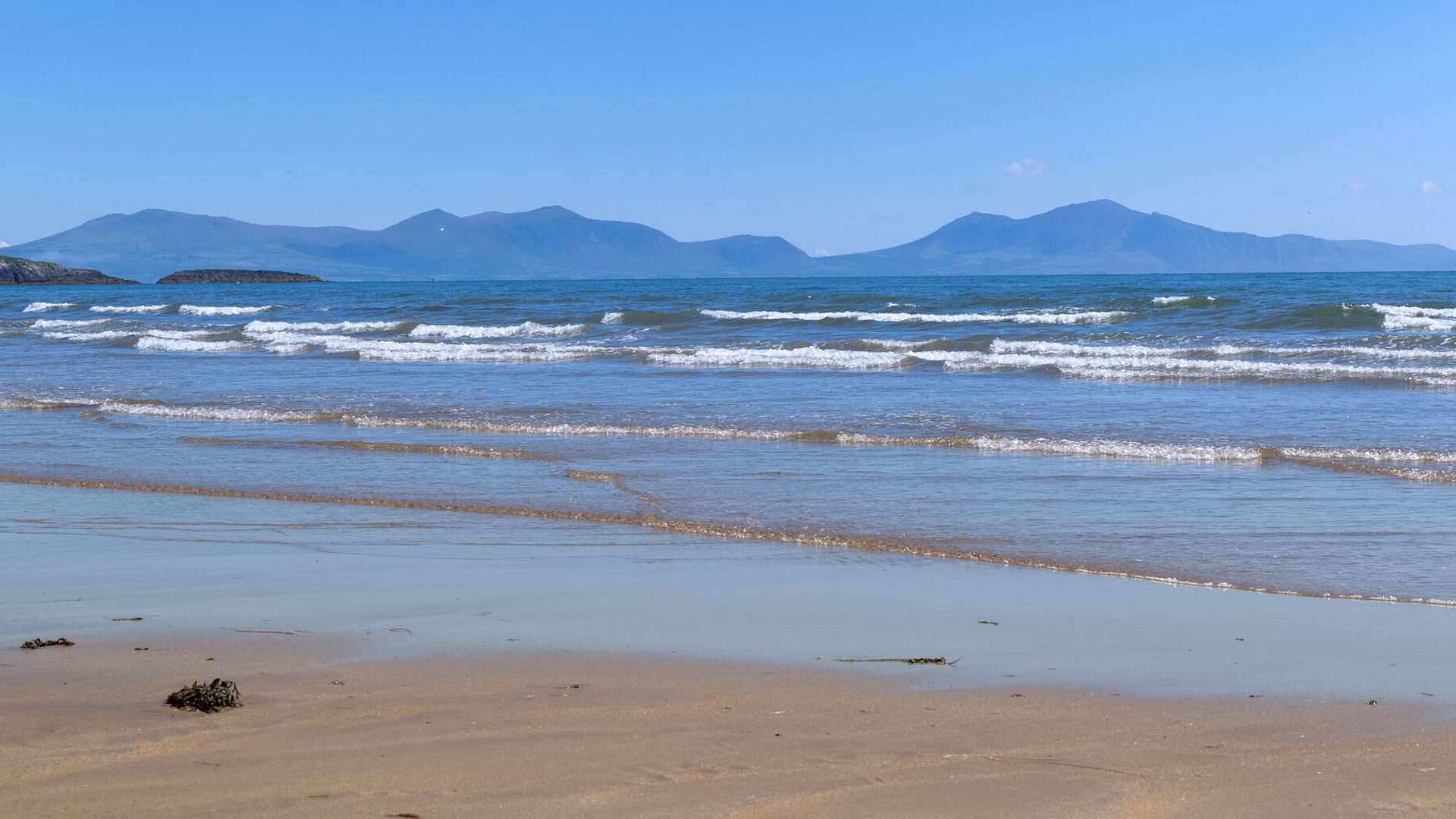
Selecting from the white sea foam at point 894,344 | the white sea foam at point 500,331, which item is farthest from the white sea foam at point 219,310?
the white sea foam at point 894,344

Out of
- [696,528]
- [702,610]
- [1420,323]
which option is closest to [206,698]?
[702,610]

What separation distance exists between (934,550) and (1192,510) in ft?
6.95

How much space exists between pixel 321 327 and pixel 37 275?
285ft

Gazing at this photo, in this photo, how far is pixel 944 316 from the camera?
1375 inches

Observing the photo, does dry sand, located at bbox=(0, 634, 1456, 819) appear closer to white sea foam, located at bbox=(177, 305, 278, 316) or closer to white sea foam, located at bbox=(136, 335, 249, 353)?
white sea foam, located at bbox=(136, 335, 249, 353)

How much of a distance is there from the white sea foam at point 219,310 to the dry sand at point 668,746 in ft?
158

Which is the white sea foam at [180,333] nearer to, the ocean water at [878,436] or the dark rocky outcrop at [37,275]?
the ocean water at [878,436]

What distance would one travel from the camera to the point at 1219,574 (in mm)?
6055

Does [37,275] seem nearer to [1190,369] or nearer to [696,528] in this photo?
[1190,369]

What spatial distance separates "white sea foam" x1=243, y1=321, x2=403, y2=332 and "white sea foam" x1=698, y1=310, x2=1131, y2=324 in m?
9.84

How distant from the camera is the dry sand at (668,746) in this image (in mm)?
3191

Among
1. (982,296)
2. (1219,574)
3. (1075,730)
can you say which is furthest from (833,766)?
(982,296)

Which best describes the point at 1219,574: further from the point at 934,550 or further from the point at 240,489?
the point at 240,489

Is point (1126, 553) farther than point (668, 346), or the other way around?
point (668, 346)
